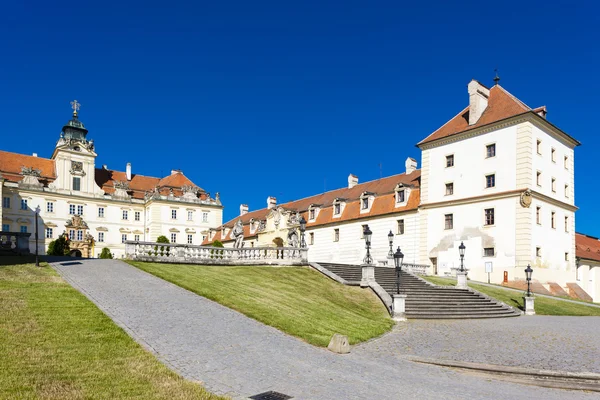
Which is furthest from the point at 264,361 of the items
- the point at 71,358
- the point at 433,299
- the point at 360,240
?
the point at 360,240

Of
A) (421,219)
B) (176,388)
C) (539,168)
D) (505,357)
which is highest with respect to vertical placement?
(539,168)

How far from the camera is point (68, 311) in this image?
39.7 ft

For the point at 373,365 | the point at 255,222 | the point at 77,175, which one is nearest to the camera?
the point at 373,365

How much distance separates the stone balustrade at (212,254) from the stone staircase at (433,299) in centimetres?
242

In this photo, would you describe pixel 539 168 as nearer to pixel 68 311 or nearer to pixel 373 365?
pixel 373 365

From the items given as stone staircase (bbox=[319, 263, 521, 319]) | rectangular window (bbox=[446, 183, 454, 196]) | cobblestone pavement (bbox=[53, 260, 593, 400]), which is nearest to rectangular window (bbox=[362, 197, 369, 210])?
rectangular window (bbox=[446, 183, 454, 196])

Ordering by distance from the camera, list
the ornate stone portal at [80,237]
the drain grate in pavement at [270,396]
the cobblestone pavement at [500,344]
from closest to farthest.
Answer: the drain grate in pavement at [270,396], the cobblestone pavement at [500,344], the ornate stone portal at [80,237]

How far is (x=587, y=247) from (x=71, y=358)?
5572 centimetres

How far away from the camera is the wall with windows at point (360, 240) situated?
40.9m

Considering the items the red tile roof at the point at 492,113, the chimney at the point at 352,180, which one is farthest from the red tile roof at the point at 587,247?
the chimney at the point at 352,180

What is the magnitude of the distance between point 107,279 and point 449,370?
13154 mm

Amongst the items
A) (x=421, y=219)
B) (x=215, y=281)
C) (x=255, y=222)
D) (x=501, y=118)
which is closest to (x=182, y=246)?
(x=215, y=281)

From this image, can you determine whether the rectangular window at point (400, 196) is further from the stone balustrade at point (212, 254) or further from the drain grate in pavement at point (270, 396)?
the drain grate in pavement at point (270, 396)

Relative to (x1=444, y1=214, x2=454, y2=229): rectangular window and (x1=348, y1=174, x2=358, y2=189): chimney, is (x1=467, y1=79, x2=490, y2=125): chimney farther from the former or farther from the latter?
(x1=348, y1=174, x2=358, y2=189): chimney
